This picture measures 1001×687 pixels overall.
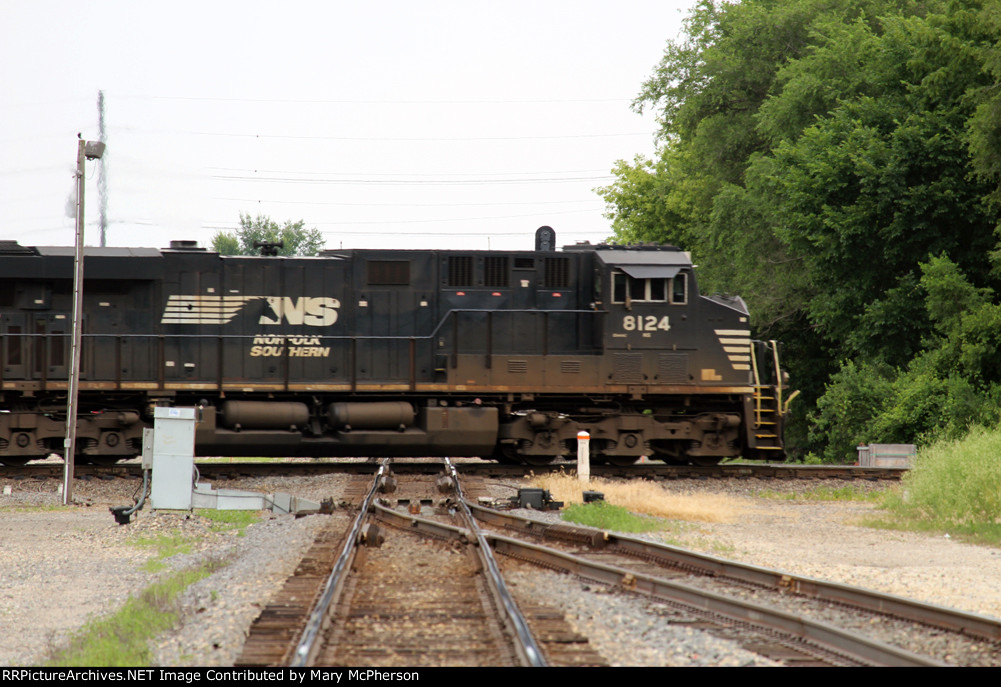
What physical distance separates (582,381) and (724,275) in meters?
18.3

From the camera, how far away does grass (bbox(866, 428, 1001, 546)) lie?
471 inches

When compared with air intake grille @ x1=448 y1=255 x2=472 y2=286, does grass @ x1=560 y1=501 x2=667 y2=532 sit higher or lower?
lower

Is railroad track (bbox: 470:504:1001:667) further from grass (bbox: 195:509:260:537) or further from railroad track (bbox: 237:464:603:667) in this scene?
grass (bbox: 195:509:260:537)

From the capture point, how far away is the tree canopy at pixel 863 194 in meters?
23.0

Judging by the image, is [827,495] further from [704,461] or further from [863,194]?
[863,194]

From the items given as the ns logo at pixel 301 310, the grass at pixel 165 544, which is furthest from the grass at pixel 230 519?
the ns logo at pixel 301 310

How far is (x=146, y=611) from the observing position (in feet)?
22.7

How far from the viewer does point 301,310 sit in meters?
17.3

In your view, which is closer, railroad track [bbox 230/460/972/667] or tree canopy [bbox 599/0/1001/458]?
railroad track [bbox 230/460/972/667]

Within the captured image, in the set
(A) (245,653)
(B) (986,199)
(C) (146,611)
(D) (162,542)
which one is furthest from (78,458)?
(B) (986,199)

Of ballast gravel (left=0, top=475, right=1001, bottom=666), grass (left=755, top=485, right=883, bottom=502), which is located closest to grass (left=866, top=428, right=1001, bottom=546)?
ballast gravel (left=0, top=475, right=1001, bottom=666)

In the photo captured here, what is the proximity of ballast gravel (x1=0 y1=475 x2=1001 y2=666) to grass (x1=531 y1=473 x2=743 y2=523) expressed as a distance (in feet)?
1.09

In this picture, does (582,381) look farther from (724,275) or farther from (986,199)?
(724,275)

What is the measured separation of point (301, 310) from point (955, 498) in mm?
10611
